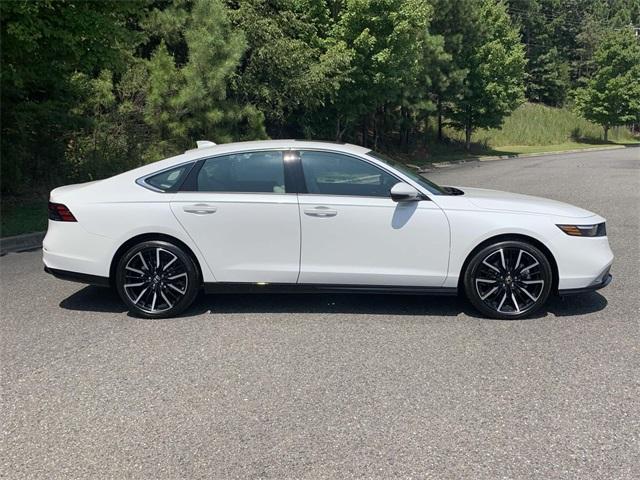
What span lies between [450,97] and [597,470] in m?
31.0

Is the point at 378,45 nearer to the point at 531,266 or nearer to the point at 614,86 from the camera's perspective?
the point at 531,266

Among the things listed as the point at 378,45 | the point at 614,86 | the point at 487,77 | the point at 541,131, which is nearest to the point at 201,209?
the point at 378,45

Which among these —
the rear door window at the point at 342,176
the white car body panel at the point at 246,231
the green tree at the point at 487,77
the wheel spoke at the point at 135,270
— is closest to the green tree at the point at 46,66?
the wheel spoke at the point at 135,270

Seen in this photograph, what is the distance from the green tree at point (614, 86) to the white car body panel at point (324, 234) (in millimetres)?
56537

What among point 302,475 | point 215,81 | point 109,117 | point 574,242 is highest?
point 215,81

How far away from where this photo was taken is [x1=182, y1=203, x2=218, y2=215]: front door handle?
505cm

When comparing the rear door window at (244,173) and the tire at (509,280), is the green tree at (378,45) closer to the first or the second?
the rear door window at (244,173)

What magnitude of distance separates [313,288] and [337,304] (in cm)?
53

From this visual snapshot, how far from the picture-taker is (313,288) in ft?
16.8

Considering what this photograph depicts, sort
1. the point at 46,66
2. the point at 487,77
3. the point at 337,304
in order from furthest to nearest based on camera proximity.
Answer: the point at 487,77
the point at 46,66
the point at 337,304

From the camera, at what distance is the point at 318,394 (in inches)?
146

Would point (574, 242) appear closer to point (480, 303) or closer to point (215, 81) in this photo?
point (480, 303)

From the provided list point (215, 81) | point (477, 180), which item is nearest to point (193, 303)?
point (215, 81)

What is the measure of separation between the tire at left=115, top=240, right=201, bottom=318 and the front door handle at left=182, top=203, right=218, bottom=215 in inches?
14.1
